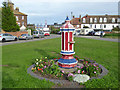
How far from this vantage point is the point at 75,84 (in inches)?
185

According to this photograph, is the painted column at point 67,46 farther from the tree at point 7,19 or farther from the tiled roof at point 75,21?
the tiled roof at point 75,21

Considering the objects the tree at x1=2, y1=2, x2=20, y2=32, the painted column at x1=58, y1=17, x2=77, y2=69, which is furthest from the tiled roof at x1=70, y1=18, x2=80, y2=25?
the painted column at x1=58, y1=17, x2=77, y2=69

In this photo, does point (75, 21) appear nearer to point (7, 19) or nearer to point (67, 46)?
point (7, 19)

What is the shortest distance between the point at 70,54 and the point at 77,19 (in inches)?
2321

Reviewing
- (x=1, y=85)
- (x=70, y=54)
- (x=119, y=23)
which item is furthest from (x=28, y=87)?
(x=119, y=23)

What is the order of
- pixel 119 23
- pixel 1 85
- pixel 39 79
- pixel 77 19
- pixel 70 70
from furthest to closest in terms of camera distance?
1. pixel 77 19
2. pixel 119 23
3. pixel 70 70
4. pixel 39 79
5. pixel 1 85

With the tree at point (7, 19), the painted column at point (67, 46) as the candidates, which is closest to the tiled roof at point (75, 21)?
the tree at point (7, 19)

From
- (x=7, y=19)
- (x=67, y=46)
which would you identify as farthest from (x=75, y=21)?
(x=67, y=46)

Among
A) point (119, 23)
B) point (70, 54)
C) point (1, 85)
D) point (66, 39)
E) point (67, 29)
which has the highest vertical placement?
point (119, 23)

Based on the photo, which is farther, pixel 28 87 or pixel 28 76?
pixel 28 76

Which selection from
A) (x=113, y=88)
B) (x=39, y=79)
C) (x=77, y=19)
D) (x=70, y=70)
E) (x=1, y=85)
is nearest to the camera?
(x=113, y=88)

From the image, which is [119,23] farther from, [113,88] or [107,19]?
[113,88]

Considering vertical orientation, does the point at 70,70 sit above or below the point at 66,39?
below

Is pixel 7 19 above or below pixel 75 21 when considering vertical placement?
below
